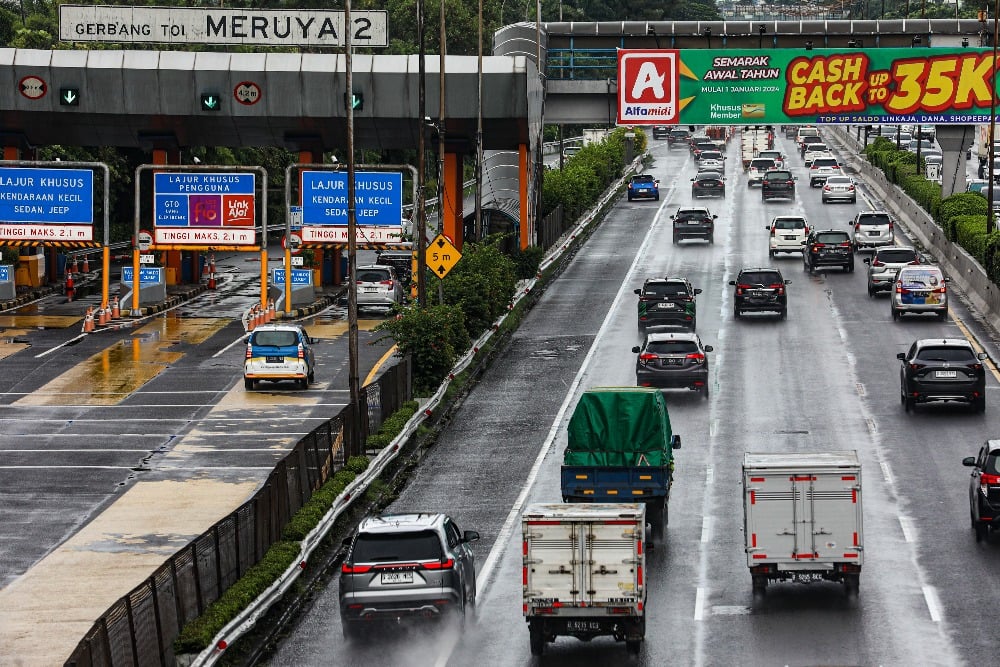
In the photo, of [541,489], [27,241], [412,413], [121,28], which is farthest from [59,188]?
[541,489]

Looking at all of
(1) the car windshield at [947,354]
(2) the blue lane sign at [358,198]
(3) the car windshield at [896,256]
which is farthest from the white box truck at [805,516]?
(2) the blue lane sign at [358,198]

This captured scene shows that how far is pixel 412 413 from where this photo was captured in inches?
1610

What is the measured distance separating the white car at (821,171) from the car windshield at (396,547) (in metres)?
88.7

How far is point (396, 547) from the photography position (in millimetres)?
23375

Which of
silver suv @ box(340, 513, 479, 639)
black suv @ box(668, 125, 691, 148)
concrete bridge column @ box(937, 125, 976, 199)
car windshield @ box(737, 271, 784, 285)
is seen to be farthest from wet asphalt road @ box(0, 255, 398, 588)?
black suv @ box(668, 125, 691, 148)

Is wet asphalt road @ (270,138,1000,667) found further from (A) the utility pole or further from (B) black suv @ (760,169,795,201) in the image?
(B) black suv @ (760,169,795,201)

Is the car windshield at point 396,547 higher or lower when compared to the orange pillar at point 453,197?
lower

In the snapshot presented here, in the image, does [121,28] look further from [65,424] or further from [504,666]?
[504,666]

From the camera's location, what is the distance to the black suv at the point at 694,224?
262 ft

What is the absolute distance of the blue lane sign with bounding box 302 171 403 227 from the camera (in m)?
62.8

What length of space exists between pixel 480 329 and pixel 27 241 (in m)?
18.2

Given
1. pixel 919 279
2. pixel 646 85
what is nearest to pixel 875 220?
pixel 646 85

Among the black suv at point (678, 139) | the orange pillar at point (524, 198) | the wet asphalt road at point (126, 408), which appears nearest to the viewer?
the wet asphalt road at point (126, 408)

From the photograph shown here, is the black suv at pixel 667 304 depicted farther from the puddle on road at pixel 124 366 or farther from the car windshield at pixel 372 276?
the puddle on road at pixel 124 366
